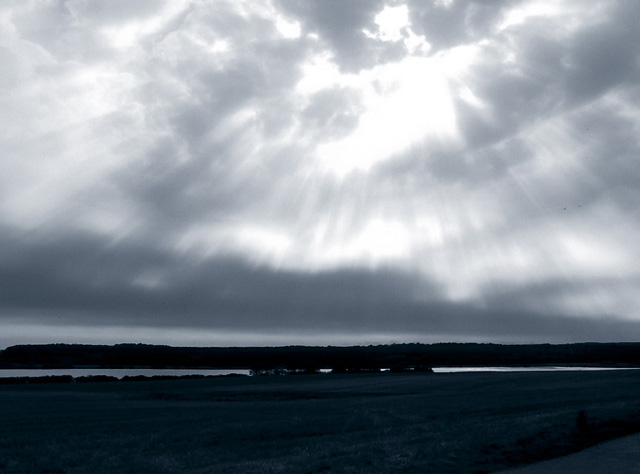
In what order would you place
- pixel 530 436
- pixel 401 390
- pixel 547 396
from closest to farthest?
pixel 530 436, pixel 547 396, pixel 401 390

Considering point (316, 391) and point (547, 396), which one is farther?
point (316, 391)

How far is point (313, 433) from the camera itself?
28.0m

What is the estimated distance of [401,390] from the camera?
59844 millimetres

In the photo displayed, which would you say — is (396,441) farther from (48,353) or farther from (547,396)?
(48,353)

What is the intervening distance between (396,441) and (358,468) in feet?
19.9

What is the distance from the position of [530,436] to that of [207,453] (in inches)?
374

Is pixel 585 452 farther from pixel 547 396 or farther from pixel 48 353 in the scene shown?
pixel 48 353

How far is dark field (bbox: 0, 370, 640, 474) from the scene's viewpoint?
18984mm

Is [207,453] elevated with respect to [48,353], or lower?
lower

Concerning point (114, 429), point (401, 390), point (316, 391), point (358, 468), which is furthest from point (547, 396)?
point (358, 468)

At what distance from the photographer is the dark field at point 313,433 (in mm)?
18984

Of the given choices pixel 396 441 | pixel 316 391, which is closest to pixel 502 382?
pixel 316 391

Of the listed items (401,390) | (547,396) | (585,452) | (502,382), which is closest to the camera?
(585,452)

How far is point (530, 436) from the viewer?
70.7 feet
